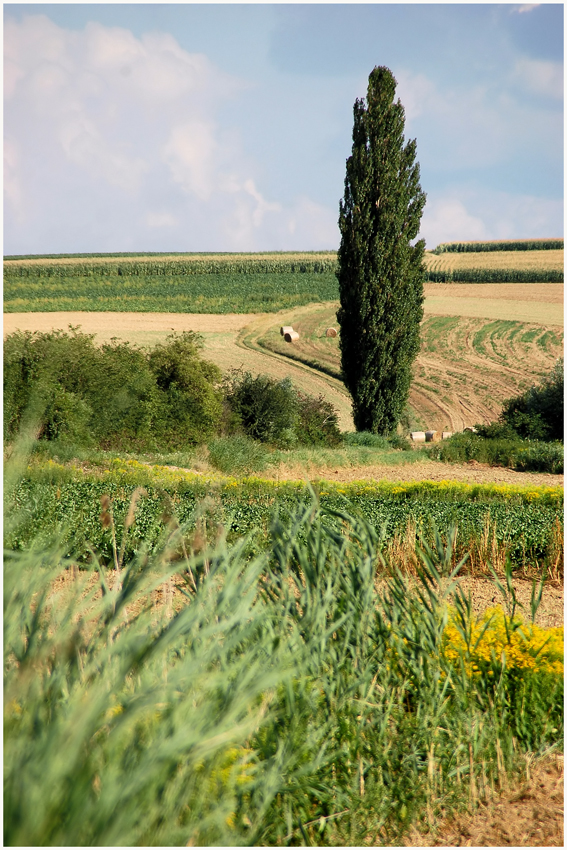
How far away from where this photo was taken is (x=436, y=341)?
2931 centimetres

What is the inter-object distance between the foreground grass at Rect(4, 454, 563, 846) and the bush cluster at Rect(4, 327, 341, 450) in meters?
8.77

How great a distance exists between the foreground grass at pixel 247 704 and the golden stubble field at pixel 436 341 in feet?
62.5

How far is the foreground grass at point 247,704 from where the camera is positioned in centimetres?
104

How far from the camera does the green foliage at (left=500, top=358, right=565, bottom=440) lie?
16.8 metres

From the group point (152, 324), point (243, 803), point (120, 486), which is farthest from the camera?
point (152, 324)

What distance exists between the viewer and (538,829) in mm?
2121

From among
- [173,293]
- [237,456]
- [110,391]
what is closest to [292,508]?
[237,456]

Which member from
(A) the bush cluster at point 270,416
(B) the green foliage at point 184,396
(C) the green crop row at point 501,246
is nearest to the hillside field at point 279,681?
(B) the green foliage at point 184,396

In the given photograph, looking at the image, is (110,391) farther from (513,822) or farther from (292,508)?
(513,822)

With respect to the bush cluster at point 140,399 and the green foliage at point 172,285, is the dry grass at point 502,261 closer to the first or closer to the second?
the green foliage at point 172,285

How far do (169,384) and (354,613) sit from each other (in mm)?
12867

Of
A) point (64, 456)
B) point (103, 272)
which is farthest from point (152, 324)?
point (103, 272)

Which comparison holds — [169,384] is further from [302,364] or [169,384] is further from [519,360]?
[519,360]

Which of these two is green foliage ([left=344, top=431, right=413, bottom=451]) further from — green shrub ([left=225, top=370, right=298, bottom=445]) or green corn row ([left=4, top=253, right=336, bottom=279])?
green corn row ([left=4, top=253, right=336, bottom=279])
